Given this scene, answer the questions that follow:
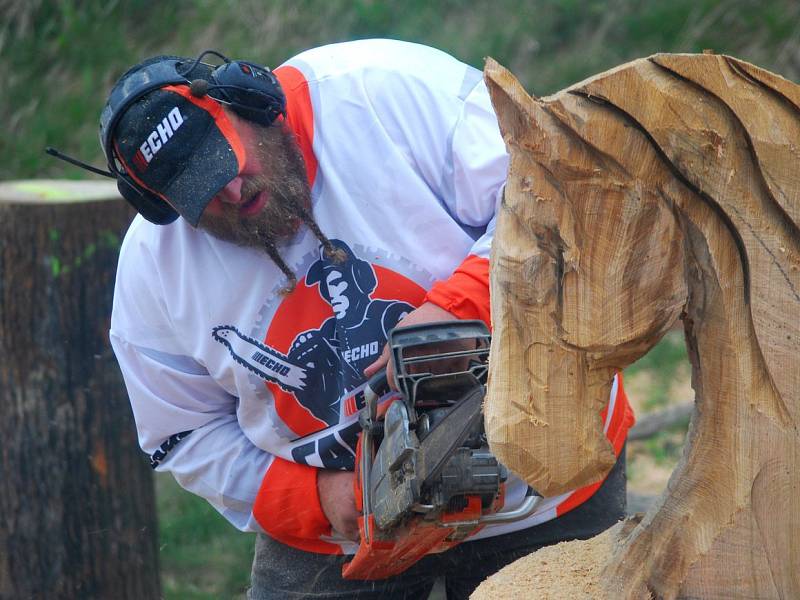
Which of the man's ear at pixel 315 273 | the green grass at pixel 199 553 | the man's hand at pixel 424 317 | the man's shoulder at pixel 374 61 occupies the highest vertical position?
the man's shoulder at pixel 374 61

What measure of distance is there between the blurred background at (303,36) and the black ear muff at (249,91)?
4.39m

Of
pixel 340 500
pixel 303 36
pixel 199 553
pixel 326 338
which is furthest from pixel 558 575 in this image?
pixel 303 36

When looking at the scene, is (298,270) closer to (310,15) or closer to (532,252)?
(532,252)

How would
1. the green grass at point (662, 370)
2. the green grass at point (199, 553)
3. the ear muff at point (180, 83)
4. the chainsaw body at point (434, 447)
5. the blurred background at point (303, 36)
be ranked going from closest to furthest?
the chainsaw body at point (434, 447)
the ear muff at point (180, 83)
the green grass at point (199, 553)
the green grass at point (662, 370)
the blurred background at point (303, 36)

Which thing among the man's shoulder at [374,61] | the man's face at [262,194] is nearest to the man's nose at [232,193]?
the man's face at [262,194]

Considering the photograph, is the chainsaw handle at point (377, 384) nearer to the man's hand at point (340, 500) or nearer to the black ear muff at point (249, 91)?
the man's hand at point (340, 500)

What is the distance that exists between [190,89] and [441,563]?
4.08 ft

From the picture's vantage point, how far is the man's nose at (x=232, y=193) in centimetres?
201

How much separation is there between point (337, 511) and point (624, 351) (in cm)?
106

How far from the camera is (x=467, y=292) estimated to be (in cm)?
189

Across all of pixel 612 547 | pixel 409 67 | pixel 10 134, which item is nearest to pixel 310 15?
pixel 10 134

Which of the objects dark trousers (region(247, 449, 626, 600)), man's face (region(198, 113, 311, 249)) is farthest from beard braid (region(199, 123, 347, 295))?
dark trousers (region(247, 449, 626, 600))

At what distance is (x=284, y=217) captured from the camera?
6.70 feet

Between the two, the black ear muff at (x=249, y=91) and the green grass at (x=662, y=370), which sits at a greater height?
the black ear muff at (x=249, y=91)
